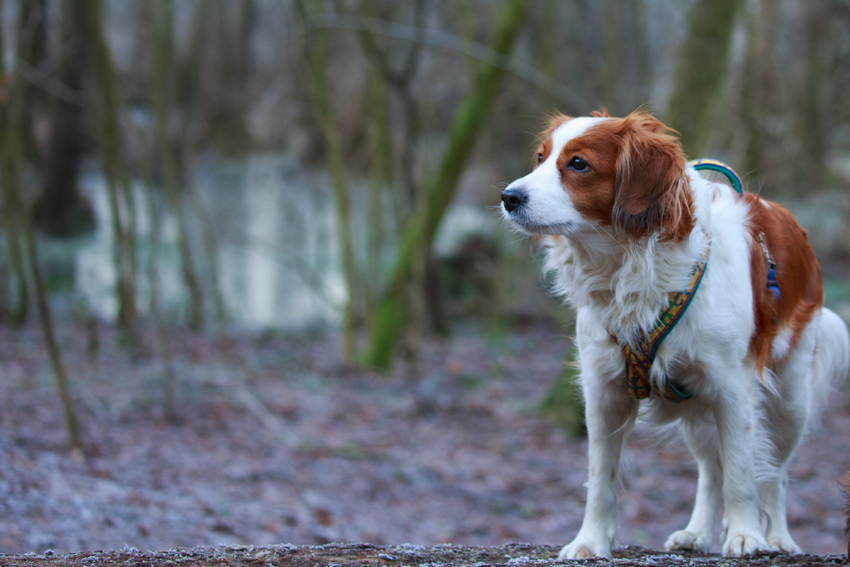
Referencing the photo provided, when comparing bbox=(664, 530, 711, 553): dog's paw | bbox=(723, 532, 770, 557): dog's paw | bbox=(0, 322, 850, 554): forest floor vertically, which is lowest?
bbox=(0, 322, 850, 554): forest floor

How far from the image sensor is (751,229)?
9.77ft

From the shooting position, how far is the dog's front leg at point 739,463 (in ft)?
9.02

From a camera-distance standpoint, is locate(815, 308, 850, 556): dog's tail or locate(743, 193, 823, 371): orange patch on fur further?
locate(815, 308, 850, 556): dog's tail

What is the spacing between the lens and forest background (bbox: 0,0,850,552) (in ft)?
16.6

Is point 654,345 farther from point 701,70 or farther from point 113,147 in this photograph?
point 113,147

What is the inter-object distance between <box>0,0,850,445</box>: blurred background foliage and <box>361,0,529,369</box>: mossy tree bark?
3 cm

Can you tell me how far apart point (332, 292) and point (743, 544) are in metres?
12.5

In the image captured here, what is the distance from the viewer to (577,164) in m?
2.70

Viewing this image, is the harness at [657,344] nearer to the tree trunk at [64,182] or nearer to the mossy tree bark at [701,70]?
the mossy tree bark at [701,70]

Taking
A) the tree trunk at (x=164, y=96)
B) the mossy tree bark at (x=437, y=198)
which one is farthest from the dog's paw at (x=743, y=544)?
the tree trunk at (x=164, y=96)

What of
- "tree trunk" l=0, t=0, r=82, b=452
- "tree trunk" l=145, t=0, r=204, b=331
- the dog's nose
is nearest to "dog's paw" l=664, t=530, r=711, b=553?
the dog's nose

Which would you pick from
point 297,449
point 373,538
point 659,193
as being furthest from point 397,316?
point 659,193

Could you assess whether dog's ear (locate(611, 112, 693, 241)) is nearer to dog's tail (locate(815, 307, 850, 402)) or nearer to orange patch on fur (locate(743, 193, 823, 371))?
orange patch on fur (locate(743, 193, 823, 371))

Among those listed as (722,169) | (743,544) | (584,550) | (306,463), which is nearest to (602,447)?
(584,550)
